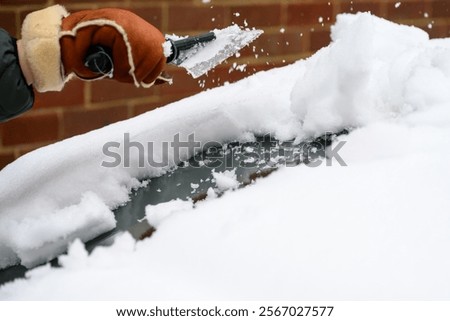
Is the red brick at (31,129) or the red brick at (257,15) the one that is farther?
the red brick at (257,15)

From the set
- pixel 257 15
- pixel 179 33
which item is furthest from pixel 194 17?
pixel 257 15

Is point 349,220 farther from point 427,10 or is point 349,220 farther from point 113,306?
point 427,10

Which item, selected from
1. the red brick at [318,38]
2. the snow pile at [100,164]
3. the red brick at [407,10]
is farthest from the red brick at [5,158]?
the red brick at [407,10]

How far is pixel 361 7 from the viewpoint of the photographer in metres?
2.25

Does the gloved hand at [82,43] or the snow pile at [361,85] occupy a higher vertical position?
the gloved hand at [82,43]

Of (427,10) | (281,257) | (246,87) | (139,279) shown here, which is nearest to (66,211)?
(139,279)

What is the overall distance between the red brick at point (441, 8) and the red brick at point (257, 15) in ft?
2.95

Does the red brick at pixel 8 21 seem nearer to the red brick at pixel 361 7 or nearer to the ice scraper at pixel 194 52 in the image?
the ice scraper at pixel 194 52

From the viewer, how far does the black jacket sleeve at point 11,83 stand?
104 cm

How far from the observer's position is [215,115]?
1.23 meters

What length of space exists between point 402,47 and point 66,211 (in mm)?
964

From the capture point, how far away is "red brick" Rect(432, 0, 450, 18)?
8.34 ft

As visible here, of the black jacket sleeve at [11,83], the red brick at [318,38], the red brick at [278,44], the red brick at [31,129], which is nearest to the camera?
the black jacket sleeve at [11,83]

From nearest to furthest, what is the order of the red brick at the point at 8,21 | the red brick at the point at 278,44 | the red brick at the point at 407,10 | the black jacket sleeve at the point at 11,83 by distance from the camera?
the black jacket sleeve at the point at 11,83
the red brick at the point at 8,21
the red brick at the point at 278,44
the red brick at the point at 407,10
